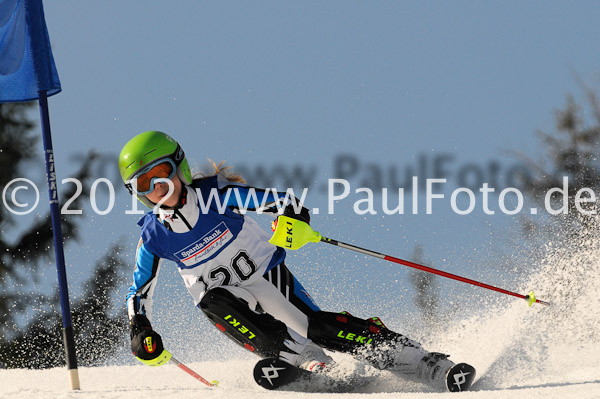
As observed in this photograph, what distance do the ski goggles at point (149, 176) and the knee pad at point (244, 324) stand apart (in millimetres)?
780

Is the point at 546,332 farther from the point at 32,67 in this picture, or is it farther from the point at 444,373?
the point at 32,67

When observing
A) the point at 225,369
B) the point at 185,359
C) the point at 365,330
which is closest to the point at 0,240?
the point at 185,359

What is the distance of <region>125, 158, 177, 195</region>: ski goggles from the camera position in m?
4.20

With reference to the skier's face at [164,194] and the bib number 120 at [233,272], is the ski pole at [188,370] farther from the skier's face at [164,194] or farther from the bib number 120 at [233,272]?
the skier's face at [164,194]

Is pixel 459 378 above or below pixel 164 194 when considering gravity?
below

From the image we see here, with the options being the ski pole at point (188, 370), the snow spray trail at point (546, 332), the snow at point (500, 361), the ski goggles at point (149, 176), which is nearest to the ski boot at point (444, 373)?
the snow at point (500, 361)

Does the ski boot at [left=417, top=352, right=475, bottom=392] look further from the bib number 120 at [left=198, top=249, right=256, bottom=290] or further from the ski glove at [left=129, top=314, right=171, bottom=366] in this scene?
the ski glove at [left=129, top=314, right=171, bottom=366]

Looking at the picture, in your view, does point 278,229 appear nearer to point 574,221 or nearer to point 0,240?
point 574,221

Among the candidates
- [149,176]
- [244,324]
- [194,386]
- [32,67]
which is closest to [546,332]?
[244,324]

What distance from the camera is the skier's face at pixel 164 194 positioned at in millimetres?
4250

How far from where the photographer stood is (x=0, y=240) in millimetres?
13531

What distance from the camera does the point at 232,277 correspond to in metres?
4.48

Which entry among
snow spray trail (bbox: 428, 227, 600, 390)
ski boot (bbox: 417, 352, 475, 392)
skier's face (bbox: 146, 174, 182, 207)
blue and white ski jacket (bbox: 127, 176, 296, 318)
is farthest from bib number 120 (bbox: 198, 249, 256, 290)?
snow spray trail (bbox: 428, 227, 600, 390)

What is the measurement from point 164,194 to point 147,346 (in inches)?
38.1
